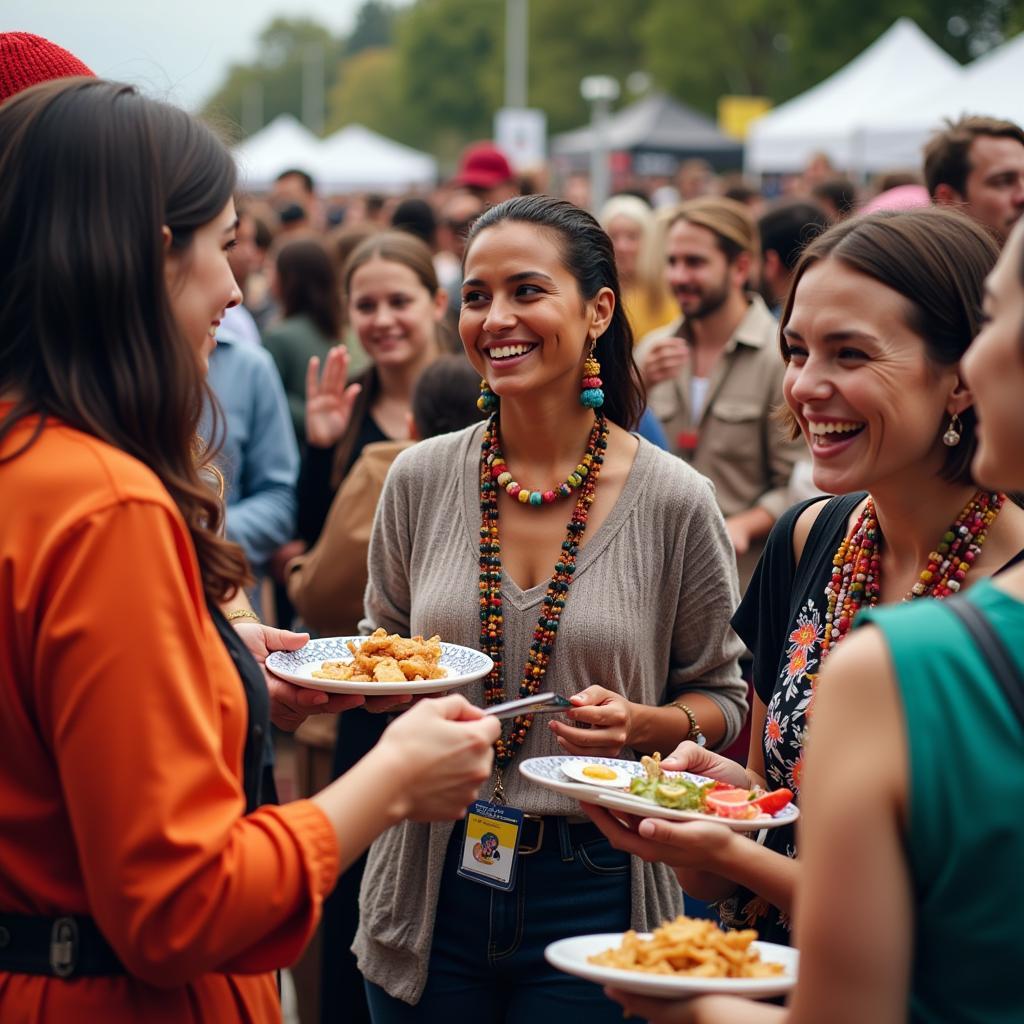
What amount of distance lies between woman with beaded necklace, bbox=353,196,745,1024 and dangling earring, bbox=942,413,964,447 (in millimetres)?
772

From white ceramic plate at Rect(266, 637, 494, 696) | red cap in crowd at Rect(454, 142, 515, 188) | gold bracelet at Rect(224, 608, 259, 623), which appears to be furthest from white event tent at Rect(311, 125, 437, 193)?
→ white ceramic plate at Rect(266, 637, 494, 696)

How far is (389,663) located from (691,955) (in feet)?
3.57

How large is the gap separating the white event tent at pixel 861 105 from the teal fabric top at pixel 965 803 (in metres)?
15.0

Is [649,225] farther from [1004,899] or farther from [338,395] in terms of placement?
[1004,899]

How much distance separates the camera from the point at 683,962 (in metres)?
2.09

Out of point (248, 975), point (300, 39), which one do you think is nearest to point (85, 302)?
point (248, 975)

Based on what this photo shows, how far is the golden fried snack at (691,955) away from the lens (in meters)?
2.07

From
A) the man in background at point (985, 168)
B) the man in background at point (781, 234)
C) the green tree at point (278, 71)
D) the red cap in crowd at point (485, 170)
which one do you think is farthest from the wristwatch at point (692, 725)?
the green tree at point (278, 71)

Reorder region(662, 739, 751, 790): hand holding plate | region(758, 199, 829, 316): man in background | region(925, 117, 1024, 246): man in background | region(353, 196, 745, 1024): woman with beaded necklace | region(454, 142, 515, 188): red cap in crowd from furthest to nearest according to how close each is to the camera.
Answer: region(454, 142, 515, 188): red cap in crowd < region(758, 199, 829, 316): man in background < region(925, 117, 1024, 246): man in background < region(353, 196, 745, 1024): woman with beaded necklace < region(662, 739, 751, 790): hand holding plate

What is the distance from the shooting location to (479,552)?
10.9 feet

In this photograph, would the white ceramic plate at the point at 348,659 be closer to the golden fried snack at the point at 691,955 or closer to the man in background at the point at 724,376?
the golden fried snack at the point at 691,955

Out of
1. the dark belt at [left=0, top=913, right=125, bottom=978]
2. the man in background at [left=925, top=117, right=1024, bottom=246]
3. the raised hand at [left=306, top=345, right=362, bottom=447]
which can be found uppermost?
the man in background at [left=925, top=117, right=1024, bottom=246]

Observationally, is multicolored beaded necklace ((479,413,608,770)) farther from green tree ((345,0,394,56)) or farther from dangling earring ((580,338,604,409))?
green tree ((345,0,394,56))

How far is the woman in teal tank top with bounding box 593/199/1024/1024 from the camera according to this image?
161 centimetres
